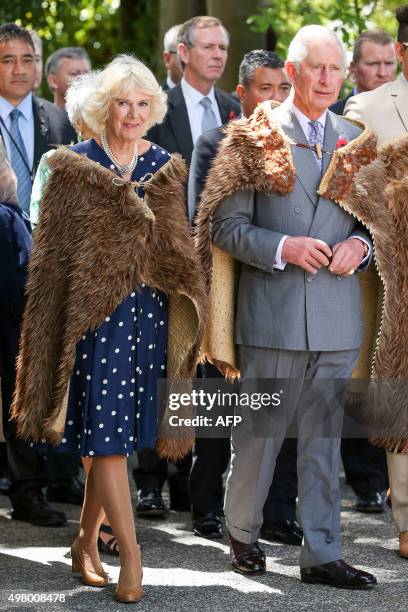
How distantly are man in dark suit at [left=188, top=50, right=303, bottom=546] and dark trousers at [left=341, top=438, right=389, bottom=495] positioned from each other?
28.2 inches

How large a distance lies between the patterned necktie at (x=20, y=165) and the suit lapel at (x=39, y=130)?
0.25ft

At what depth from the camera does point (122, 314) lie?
588 centimetres

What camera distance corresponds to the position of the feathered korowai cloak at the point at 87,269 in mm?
5836

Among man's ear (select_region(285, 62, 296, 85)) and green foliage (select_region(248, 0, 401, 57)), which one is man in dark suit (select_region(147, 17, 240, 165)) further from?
green foliage (select_region(248, 0, 401, 57))

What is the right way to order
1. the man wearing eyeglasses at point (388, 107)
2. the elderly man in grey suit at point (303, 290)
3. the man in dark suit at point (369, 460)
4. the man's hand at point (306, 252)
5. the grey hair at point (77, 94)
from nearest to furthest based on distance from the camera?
1. the man's hand at point (306, 252)
2. the elderly man in grey suit at point (303, 290)
3. the grey hair at point (77, 94)
4. the man wearing eyeglasses at point (388, 107)
5. the man in dark suit at point (369, 460)

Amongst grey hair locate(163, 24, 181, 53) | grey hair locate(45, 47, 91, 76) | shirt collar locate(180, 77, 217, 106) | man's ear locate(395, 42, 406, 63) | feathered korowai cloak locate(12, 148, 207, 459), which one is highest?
grey hair locate(163, 24, 181, 53)

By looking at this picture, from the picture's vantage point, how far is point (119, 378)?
5.88 m

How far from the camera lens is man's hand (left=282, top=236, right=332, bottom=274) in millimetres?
5945

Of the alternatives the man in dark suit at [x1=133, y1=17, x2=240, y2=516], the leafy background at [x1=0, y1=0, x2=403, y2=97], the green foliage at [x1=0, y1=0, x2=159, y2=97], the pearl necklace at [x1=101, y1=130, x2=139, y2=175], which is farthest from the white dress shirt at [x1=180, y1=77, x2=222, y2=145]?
the green foliage at [x1=0, y1=0, x2=159, y2=97]

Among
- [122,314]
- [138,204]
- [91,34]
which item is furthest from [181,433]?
[91,34]

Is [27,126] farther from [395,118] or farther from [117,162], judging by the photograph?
[395,118]

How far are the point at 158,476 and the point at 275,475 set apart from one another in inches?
31.3

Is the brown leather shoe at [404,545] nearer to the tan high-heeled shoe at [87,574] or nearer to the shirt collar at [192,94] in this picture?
the tan high-heeled shoe at [87,574]

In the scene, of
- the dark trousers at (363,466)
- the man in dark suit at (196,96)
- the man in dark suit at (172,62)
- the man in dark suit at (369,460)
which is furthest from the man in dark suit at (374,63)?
the dark trousers at (363,466)
